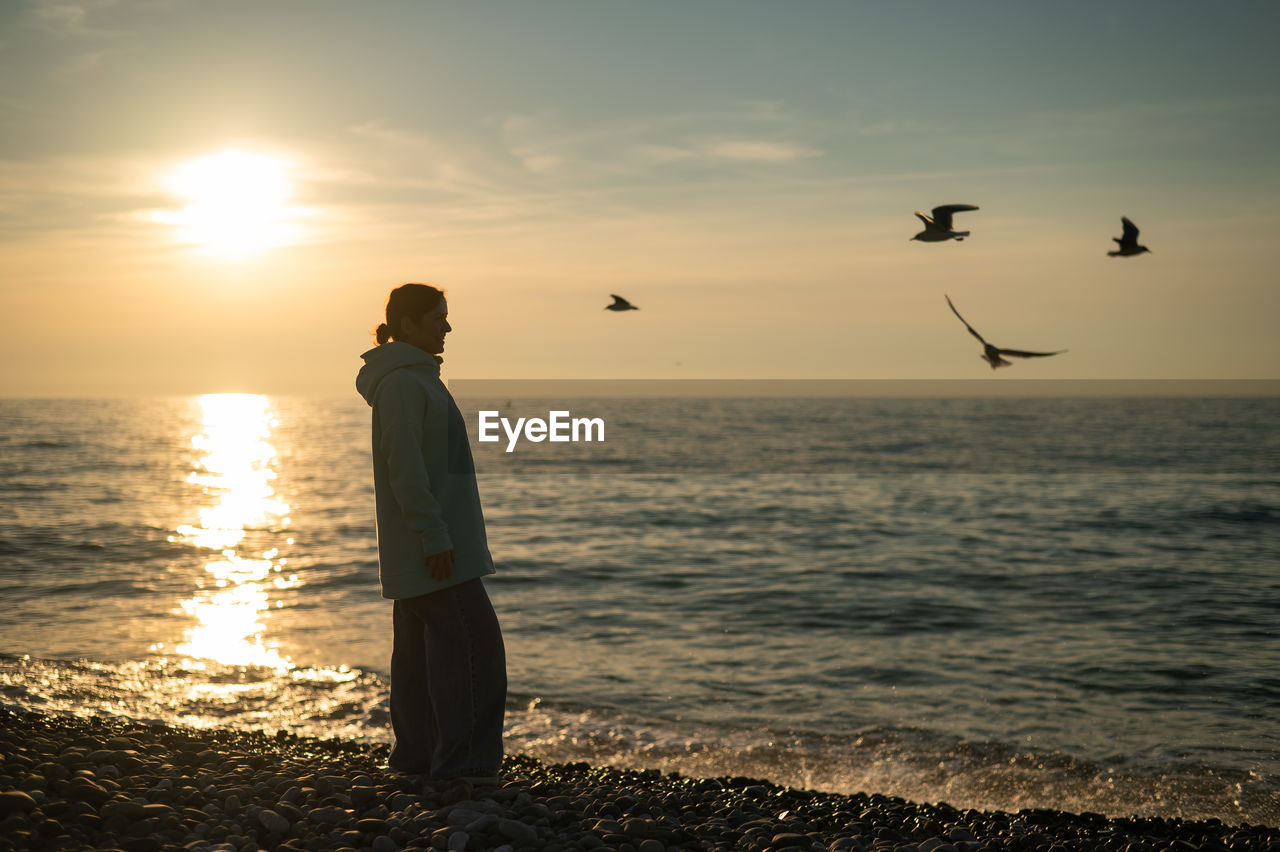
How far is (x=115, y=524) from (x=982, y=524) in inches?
769

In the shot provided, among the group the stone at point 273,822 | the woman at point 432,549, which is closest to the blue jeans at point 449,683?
the woman at point 432,549

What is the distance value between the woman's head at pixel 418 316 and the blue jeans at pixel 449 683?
4.19 feet

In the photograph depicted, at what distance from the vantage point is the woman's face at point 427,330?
15.9ft

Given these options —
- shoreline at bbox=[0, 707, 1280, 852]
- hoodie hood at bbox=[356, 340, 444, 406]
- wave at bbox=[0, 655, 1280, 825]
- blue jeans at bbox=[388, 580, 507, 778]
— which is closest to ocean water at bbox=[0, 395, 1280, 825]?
wave at bbox=[0, 655, 1280, 825]

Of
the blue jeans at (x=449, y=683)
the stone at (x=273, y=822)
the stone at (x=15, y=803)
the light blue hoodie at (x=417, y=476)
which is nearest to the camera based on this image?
the stone at (x=15, y=803)

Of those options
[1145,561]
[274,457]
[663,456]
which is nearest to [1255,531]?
[1145,561]

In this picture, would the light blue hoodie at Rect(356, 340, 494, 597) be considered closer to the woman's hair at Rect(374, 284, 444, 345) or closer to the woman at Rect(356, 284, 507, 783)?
the woman at Rect(356, 284, 507, 783)

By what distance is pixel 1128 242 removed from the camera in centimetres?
1017

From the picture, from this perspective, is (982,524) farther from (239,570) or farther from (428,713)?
(428,713)

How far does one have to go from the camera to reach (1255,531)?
19.6m

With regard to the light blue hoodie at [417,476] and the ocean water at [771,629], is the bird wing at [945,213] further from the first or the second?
the light blue hoodie at [417,476]

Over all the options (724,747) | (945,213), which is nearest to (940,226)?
(945,213)

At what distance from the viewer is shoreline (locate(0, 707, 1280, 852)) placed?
13.3 feet

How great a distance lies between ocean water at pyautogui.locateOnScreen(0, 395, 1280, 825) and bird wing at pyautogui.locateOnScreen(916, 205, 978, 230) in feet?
14.8
